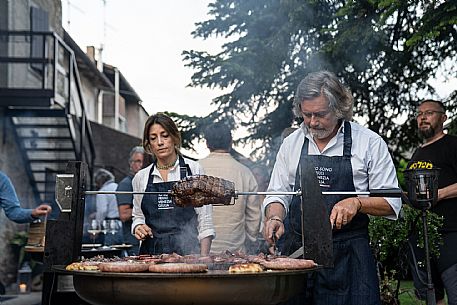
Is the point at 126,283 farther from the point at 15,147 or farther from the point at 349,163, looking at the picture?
the point at 15,147

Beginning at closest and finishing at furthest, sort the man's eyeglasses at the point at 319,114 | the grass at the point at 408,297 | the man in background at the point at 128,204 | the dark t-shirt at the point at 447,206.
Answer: the man's eyeglasses at the point at 319,114 → the dark t-shirt at the point at 447,206 → the man in background at the point at 128,204 → the grass at the point at 408,297

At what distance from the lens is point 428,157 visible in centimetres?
567

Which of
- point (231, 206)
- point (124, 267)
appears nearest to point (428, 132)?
point (231, 206)

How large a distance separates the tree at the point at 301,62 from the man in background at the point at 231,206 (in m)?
2.94

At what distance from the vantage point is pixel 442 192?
17.4ft

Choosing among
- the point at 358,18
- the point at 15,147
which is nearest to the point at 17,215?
the point at 358,18

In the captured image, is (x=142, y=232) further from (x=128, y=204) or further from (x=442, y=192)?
(x=442, y=192)

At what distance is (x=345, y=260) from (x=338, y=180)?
0.44 meters

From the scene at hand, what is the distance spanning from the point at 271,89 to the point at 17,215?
19.7 ft

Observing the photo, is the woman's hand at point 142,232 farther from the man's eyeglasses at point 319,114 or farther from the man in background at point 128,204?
the man in background at point 128,204

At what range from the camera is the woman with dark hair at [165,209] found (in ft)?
13.8

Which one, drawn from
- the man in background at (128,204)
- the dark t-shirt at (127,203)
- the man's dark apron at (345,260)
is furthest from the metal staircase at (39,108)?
the man's dark apron at (345,260)

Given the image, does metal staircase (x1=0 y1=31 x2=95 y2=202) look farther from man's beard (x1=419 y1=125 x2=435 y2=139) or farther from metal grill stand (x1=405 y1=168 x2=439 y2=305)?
metal grill stand (x1=405 y1=168 x2=439 y2=305)

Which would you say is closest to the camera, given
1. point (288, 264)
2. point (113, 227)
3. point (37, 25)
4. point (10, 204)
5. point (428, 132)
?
point (288, 264)
